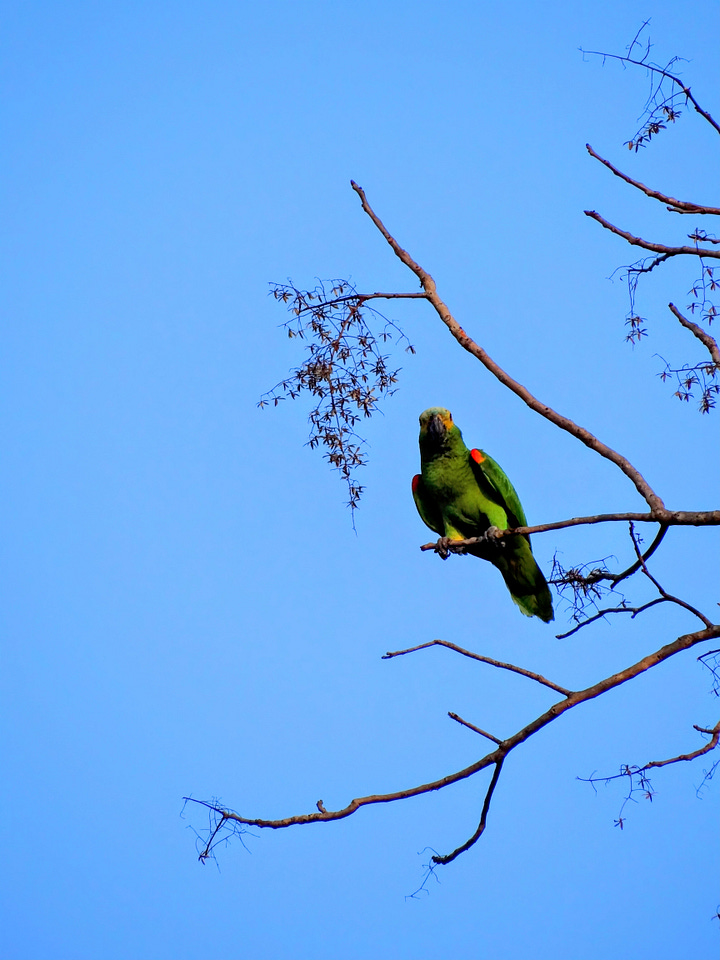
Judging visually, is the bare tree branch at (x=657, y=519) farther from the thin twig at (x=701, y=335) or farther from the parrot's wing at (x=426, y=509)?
the parrot's wing at (x=426, y=509)

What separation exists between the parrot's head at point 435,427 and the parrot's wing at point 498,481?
1.01 feet

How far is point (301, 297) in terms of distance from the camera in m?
5.31

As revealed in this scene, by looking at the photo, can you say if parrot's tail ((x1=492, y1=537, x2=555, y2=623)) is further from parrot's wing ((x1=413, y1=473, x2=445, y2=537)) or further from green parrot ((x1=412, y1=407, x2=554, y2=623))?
parrot's wing ((x1=413, y1=473, x2=445, y2=537))

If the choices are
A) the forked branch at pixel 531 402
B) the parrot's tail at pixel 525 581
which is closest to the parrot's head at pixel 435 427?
the parrot's tail at pixel 525 581

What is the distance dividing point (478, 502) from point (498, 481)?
0.26 m

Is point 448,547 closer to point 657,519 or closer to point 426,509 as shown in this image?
point 426,509

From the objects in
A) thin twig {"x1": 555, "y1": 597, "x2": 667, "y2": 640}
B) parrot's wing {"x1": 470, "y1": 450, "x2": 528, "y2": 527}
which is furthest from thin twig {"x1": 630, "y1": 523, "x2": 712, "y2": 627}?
parrot's wing {"x1": 470, "y1": 450, "x2": 528, "y2": 527}

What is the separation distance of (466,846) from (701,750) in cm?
139

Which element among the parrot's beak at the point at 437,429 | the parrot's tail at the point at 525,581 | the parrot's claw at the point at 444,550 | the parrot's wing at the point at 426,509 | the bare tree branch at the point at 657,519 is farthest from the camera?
the parrot's wing at the point at 426,509

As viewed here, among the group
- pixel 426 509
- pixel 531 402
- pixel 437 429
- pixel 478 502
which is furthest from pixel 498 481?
pixel 531 402

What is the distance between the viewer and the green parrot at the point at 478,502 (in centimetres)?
764

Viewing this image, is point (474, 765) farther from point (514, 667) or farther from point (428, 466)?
point (428, 466)

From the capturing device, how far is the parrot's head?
7.84 m

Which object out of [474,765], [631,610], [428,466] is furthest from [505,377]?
[428,466]
